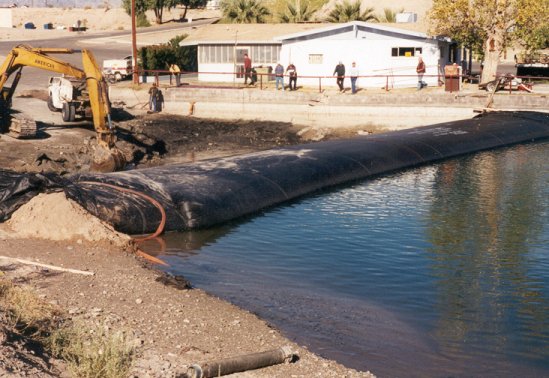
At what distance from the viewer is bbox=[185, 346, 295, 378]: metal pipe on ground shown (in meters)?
11.4

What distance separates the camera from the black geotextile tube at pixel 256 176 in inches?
874

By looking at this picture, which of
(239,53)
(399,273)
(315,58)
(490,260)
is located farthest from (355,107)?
(399,273)

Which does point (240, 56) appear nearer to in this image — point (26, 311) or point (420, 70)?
point (420, 70)

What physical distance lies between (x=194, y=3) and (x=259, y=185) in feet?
292

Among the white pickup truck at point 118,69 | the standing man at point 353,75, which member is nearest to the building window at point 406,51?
the standing man at point 353,75

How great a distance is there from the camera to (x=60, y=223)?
20062 millimetres

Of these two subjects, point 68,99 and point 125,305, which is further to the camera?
point 68,99

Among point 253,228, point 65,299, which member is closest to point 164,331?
point 65,299

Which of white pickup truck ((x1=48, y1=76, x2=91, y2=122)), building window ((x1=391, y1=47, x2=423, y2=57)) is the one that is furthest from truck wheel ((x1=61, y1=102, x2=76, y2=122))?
building window ((x1=391, y1=47, x2=423, y2=57))

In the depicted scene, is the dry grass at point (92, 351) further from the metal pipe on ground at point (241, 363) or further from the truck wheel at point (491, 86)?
the truck wheel at point (491, 86)

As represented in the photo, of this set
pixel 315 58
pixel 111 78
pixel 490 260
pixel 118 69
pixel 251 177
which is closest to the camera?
pixel 490 260

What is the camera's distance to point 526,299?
1712cm

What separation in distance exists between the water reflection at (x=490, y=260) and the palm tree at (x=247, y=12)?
3901cm

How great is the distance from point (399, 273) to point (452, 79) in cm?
3004
